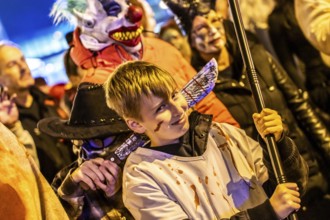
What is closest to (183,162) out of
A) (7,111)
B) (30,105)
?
(7,111)

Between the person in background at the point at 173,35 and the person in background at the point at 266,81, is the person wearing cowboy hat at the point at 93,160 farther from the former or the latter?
the person in background at the point at 173,35

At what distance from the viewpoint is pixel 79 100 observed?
2.17m

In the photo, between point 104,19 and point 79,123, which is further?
point 104,19

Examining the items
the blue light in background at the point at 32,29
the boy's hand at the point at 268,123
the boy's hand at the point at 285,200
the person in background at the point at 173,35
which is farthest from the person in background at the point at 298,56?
the blue light in background at the point at 32,29

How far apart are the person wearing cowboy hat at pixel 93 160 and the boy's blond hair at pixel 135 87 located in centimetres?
21

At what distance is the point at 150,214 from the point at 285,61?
2.20 meters

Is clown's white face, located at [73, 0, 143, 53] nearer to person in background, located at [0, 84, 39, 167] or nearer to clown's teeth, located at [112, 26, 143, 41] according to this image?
clown's teeth, located at [112, 26, 143, 41]

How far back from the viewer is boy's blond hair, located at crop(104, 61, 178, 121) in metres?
1.87

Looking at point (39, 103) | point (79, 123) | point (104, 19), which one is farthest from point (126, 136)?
point (39, 103)

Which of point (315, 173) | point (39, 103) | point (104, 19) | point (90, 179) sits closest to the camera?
point (90, 179)

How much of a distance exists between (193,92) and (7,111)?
4.63 feet

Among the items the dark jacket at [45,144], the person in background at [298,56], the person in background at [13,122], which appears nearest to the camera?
the person in background at [13,122]

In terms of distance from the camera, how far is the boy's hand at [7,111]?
9.93 feet

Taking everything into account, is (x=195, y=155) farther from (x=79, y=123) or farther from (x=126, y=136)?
(x=79, y=123)
